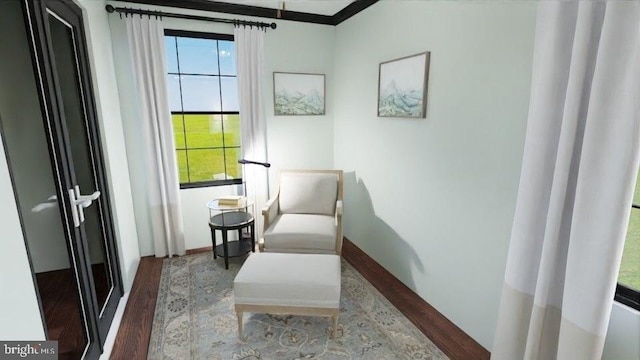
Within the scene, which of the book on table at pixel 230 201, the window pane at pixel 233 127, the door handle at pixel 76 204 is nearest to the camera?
the door handle at pixel 76 204

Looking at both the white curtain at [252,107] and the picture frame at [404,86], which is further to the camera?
the white curtain at [252,107]

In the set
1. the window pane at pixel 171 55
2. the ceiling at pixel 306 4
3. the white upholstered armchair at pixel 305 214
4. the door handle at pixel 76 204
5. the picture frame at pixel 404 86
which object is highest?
the ceiling at pixel 306 4

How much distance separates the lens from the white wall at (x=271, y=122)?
3.01 meters

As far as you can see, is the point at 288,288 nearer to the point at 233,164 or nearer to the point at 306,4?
the point at 233,164

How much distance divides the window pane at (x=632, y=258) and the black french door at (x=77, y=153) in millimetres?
2663

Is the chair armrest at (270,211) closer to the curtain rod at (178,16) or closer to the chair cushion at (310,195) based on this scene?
the chair cushion at (310,195)

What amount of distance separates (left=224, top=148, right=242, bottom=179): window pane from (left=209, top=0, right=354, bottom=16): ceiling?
1532 millimetres

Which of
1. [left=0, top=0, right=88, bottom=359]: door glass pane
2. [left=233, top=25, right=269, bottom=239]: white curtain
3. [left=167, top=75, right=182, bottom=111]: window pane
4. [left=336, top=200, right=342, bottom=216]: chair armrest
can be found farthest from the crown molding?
[left=336, top=200, right=342, bottom=216]: chair armrest

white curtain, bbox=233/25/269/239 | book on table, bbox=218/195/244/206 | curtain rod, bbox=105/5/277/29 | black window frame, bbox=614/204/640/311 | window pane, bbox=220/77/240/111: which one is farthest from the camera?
window pane, bbox=220/77/240/111

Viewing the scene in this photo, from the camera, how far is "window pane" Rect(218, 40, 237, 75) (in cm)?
335

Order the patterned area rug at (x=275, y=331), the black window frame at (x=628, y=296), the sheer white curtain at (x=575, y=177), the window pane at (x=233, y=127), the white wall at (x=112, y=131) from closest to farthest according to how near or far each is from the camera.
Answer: the sheer white curtain at (x=575, y=177) < the black window frame at (x=628, y=296) < the patterned area rug at (x=275, y=331) < the white wall at (x=112, y=131) < the window pane at (x=233, y=127)

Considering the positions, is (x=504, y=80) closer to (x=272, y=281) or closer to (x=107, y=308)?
(x=272, y=281)

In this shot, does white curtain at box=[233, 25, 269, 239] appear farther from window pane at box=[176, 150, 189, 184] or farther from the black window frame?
the black window frame

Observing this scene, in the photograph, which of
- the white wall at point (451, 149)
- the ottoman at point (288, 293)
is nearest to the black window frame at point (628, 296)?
the white wall at point (451, 149)
